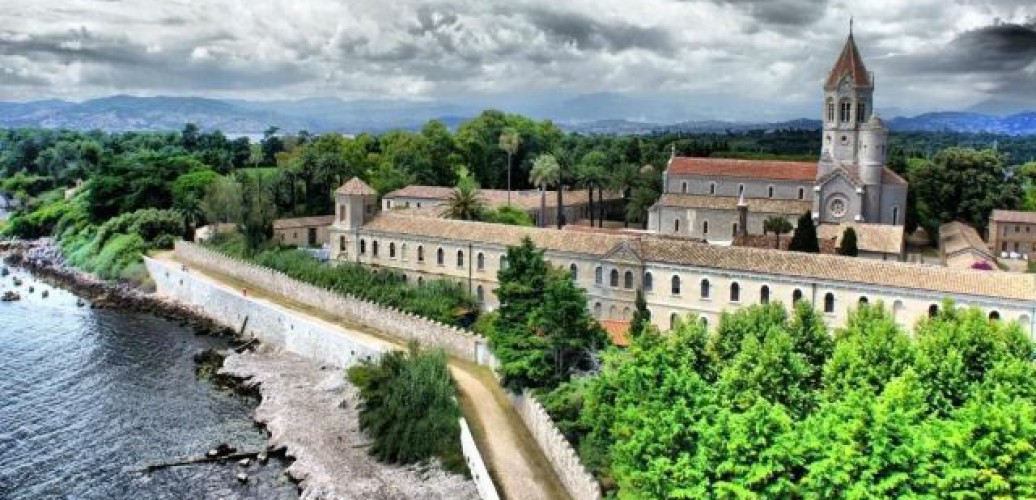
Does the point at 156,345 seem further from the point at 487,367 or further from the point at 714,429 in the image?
the point at 714,429

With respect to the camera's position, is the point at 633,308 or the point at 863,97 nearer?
the point at 633,308

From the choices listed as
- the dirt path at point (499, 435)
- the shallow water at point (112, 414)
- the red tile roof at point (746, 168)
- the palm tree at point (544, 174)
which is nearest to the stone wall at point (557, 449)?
the dirt path at point (499, 435)

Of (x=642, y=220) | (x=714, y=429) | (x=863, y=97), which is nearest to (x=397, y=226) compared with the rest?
(x=642, y=220)

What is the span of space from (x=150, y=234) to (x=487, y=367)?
4544 cm

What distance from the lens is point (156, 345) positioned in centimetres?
5466

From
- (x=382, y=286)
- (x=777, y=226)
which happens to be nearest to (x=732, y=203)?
(x=777, y=226)

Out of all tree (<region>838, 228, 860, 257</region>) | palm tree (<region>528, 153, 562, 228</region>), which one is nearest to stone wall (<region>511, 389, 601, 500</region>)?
tree (<region>838, 228, 860, 257</region>)

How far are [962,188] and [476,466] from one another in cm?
5841

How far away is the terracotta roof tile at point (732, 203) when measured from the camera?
66000mm

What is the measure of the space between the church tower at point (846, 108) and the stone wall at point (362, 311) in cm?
3337

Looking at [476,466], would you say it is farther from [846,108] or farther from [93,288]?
[93,288]

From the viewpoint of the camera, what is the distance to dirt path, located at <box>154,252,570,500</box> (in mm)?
31656

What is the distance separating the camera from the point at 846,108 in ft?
219

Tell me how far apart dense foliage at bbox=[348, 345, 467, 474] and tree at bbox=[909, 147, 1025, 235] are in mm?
52129
